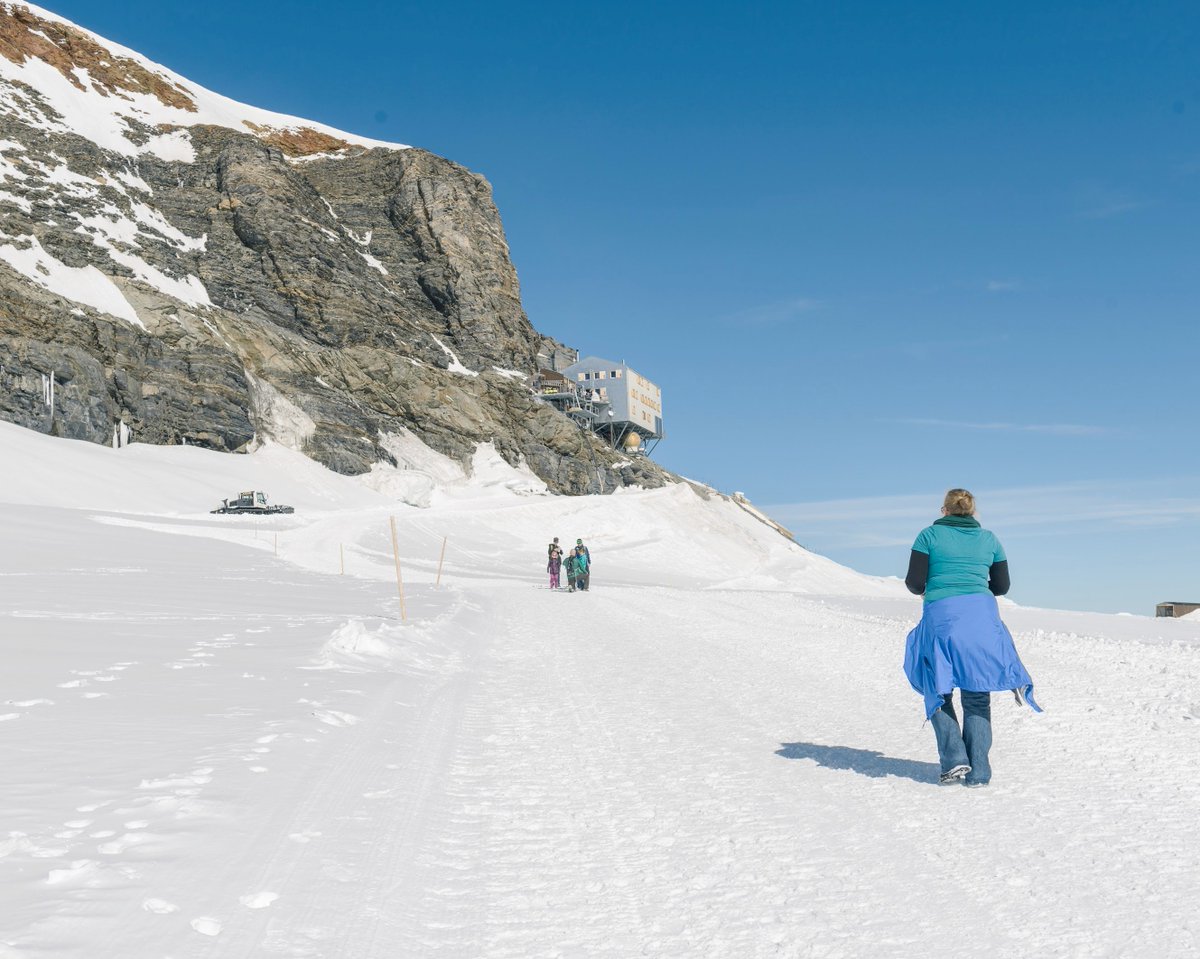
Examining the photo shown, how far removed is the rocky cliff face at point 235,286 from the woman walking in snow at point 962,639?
65.8 meters

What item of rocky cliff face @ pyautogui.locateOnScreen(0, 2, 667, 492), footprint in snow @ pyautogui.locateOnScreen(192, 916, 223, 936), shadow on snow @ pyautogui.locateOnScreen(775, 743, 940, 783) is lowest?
footprint in snow @ pyautogui.locateOnScreen(192, 916, 223, 936)

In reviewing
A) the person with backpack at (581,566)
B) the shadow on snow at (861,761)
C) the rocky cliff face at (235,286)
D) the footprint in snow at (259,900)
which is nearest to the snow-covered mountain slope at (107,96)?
the rocky cliff face at (235,286)

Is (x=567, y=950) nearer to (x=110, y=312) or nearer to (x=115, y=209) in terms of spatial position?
(x=110, y=312)

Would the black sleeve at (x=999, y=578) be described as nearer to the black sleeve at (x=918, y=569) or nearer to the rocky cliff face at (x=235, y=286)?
the black sleeve at (x=918, y=569)

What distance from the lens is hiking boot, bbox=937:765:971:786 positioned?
5.74 metres

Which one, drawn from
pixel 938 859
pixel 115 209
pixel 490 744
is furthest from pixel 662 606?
pixel 115 209

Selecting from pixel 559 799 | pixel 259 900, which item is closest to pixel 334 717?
pixel 559 799

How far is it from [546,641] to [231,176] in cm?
9462

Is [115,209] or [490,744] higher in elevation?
[115,209]

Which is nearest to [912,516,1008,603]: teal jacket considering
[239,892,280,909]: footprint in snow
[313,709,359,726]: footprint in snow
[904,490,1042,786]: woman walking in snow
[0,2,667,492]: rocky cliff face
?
[904,490,1042,786]: woman walking in snow

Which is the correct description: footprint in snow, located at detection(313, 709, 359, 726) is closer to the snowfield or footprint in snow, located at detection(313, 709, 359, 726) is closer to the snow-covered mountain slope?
the snowfield

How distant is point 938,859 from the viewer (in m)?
4.36

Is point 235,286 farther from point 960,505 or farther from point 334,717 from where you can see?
point 960,505

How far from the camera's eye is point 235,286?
8700cm
